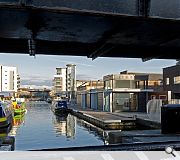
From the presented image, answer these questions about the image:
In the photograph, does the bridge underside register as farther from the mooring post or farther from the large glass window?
the large glass window

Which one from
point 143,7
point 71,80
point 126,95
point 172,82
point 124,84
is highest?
point 71,80

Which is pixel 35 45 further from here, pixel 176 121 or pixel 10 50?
pixel 176 121

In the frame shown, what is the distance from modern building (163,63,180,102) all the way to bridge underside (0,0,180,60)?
46.3 m

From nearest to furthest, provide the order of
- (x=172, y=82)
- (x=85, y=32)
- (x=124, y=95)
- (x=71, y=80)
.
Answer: (x=85, y=32) → (x=172, y=82) → (x=124, y=95) → (x=71, y=80)

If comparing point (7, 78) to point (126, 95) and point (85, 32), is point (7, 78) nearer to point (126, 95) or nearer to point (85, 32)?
point (126, 95)

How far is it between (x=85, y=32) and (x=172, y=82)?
55954 millimetres

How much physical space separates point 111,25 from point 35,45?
4.99 m

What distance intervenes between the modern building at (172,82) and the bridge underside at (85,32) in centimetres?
4631

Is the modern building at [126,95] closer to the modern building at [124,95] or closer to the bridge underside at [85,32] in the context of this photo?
the modern building at [124,95]

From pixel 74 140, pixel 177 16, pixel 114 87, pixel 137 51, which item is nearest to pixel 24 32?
pixel 177 16

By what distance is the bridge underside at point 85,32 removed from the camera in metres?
9.71

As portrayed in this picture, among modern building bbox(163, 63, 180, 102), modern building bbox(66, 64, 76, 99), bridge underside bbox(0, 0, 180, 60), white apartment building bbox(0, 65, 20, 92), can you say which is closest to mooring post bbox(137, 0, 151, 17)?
bridge underside bbox(0, 0, 180, 60)

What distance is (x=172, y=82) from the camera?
6625 centimetres

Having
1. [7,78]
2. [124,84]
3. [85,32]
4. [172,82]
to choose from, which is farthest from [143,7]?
[7,78]
